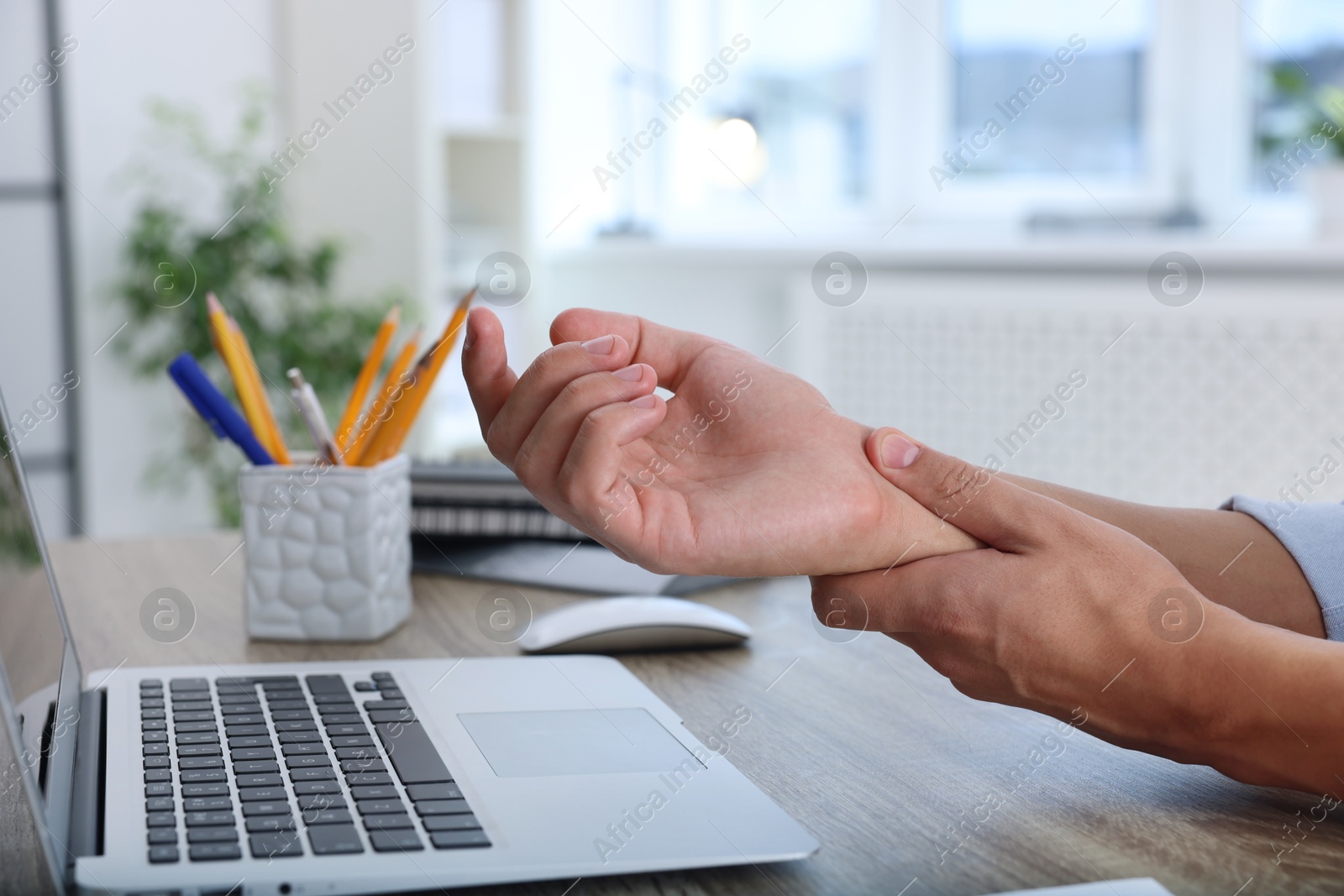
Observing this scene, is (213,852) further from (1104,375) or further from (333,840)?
(1104,375)

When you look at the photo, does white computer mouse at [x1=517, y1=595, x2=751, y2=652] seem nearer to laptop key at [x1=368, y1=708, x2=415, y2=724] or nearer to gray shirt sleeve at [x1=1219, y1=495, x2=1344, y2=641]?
laptop key at [x1=368, y1=708, x2=415, y2=724]

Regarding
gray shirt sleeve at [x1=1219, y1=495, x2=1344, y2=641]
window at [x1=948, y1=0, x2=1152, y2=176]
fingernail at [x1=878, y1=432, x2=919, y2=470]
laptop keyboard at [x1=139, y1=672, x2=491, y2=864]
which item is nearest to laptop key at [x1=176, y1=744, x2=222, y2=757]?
laptop keyboard at [x1=139, y1=672, x2=491, y2=864]

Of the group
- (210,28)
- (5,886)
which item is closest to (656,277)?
(210,28)

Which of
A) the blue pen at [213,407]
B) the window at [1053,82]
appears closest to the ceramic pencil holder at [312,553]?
the blue pen at [213,407]

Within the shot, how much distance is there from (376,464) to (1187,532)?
1.72ft

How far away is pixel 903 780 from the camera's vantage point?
1.83ft

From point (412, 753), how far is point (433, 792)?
54mm

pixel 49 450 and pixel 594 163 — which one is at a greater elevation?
pixel 594 163

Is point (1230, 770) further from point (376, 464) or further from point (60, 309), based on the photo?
point (60, 309)

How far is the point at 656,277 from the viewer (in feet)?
9.51

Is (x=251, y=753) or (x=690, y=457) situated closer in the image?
(x=251, y=753)

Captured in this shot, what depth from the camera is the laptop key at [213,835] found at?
448mm

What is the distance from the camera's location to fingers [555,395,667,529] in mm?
546

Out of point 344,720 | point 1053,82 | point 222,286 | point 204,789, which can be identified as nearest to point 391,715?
point 344,720
